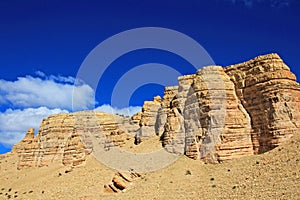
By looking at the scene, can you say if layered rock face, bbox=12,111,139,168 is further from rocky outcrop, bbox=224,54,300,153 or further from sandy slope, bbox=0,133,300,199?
rocky outcrop, bbox=224,54,300,153

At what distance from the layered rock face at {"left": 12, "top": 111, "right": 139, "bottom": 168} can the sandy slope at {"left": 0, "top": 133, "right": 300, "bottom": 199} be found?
12.1 metres

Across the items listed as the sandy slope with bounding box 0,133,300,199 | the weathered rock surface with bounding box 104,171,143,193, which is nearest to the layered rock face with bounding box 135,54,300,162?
the sandy slope with bounding box 0,133,300,199

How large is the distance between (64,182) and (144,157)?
12.0 metres

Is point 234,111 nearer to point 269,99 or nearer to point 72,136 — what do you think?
point 269,99

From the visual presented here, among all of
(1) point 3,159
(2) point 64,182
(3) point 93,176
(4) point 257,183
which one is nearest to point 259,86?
(4) point 257,183

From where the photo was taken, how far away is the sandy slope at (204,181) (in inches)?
1005

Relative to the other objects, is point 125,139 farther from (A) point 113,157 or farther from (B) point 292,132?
(B) point 292,132

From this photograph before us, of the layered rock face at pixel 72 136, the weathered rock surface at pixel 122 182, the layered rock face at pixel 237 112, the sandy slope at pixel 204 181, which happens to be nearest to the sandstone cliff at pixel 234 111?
the layered rock face at pixel 237 112

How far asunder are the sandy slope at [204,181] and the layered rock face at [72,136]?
478 inches

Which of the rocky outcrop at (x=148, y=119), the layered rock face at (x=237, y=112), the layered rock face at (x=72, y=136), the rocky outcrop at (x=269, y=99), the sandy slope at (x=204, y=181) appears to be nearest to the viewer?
the sandy slope at (x=204, y=181)

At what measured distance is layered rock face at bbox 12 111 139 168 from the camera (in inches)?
2405

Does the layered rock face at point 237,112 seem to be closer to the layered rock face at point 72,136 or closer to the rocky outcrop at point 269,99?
the rocky outcrop at point 269,99

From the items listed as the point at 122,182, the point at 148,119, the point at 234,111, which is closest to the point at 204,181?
the point at 234,111

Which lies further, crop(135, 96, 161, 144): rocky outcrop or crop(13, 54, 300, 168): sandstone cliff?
crop(135, 96, 161, 144): rocky outcrop
